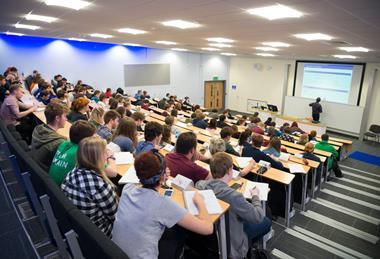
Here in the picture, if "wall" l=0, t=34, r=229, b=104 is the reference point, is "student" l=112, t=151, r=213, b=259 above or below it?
below

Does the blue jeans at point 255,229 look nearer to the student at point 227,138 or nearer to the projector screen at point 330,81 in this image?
the student at point 227,138

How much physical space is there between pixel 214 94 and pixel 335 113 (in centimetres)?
708

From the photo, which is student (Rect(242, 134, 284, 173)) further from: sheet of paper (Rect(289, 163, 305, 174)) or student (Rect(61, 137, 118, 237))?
student (Rect(61, 137, 118, 237))

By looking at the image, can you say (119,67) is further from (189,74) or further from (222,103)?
(222,103)

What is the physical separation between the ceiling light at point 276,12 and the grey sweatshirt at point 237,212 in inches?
80.7

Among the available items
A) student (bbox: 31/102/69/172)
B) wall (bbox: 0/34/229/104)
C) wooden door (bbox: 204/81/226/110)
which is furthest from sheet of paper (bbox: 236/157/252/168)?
wooden door (bbox: 204/81/226/110)

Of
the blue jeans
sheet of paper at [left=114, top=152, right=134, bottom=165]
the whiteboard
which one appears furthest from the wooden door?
the blue jeans

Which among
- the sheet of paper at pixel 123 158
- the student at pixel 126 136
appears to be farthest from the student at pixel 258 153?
the sheet of paper at pixel 123 158

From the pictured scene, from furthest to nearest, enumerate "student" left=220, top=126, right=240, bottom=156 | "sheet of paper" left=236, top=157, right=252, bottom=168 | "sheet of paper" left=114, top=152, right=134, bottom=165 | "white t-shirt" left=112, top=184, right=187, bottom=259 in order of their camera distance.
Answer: "student" left=220, top=126, right=240, bottom=156 < "sheet of paper" left=236, top=157, right=252, bottom=168 < "sheet of paper" left=114, top=152, right=134, bottom=165 < "white t-shirt" left=112, top=184, right=187, bottom=259

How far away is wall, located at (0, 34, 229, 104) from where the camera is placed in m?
10.3

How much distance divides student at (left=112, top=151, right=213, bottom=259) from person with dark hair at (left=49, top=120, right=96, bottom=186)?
887mm

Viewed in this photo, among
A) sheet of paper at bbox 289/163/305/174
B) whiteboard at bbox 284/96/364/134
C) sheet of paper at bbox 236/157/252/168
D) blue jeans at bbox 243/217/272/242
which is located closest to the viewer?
blue jeans at bbox 243/217/272/242

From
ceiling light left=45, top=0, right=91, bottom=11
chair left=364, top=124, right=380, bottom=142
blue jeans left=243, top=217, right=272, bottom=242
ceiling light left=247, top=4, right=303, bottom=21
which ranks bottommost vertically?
chair left=364, top=124, right=380, bottom=142

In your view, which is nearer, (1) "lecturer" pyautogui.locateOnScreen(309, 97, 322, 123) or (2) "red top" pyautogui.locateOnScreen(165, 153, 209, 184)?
(2) "red top" pyautogui.locateOnScreen(165, 153, 209, 184)
